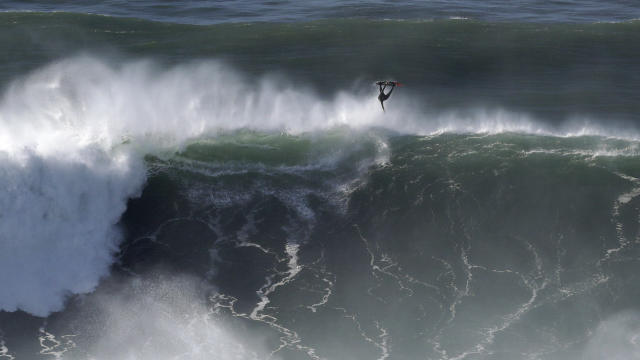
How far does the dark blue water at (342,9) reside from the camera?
32.1 metres

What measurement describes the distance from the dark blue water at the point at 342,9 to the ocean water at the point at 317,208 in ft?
18.9

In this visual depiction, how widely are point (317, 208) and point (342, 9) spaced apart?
1718 cm

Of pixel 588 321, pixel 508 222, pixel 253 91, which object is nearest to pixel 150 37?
pixel 253 91

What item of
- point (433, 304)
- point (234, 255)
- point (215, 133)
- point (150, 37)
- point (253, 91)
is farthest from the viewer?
point (150, 37)

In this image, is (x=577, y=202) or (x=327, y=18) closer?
(x=577, y=202)

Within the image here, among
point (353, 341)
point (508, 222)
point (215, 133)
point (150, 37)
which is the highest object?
point (150, 37)

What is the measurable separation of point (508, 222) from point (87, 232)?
1047 cm

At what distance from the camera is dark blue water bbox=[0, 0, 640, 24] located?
32062 mm

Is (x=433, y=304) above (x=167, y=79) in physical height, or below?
below

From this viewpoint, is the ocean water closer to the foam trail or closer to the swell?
the foam trail

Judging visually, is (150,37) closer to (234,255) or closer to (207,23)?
(207,23)

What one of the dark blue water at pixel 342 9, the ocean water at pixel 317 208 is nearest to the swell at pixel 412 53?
the ocean water at pixel 317 208

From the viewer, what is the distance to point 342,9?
33.2m

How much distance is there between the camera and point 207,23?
102 feet
